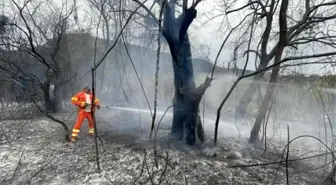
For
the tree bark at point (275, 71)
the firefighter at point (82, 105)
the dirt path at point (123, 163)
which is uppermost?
the tree bark at point (275, 71)

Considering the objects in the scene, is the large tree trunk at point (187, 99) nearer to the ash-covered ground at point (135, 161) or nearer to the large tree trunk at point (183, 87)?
the large tree trunk at point (183, 87)

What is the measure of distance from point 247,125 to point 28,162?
8.52m

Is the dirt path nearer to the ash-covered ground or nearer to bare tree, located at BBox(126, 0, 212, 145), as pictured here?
the ash-covered ground

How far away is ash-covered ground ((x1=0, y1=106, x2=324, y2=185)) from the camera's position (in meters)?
4.88

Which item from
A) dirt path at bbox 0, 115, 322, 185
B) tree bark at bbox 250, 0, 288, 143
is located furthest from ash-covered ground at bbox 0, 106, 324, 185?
tree bark at bbox 250, 0, 288, 143

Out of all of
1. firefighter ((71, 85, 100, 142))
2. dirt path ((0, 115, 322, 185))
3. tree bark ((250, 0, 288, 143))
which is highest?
tree bark ((250, 0, 288, 143))

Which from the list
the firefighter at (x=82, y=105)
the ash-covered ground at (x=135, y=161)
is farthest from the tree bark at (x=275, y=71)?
the firefighter at (x=82, y=105)

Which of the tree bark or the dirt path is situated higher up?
the tree bark

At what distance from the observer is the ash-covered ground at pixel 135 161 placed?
4.88 m

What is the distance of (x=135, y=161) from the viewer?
5535 millimetres

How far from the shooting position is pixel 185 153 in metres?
6.04

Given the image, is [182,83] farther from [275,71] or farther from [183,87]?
[275,71]

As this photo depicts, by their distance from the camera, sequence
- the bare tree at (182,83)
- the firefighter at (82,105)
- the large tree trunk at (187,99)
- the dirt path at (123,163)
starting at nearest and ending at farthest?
the dirt path at (123,163) → the bare tree at (182,83) → the large tree trunk at (187,99) → the firefighter at (82,105)

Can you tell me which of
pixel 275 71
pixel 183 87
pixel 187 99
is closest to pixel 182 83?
pixel 183 87
